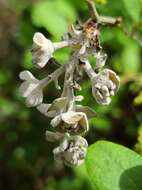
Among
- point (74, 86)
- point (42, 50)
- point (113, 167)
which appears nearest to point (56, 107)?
point (74, 86)

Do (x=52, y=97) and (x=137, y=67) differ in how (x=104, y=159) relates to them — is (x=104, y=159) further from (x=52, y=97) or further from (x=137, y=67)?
(x=137, y=67)

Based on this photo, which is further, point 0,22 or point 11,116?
point 0,22

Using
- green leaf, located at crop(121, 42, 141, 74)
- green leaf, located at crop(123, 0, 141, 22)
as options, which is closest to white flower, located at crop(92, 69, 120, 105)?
green leaf, located at crop(123, 0, 141, 22)

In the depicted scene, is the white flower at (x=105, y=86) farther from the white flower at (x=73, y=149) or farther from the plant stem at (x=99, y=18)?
the plant stem at (x=99, y=18)

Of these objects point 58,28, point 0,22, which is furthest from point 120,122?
point 0,22

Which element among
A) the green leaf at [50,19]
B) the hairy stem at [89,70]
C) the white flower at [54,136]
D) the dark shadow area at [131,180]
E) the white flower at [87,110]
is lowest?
the dark shadow area at [131,180]

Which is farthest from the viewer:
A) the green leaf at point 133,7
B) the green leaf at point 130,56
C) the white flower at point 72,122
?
the green leaf at point 130,56

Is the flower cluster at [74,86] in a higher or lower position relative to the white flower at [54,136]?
higher

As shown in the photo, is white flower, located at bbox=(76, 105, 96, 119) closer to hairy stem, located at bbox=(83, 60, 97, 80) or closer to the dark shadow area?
hairy stem, located at bbox=(83, 60, 97, 80)

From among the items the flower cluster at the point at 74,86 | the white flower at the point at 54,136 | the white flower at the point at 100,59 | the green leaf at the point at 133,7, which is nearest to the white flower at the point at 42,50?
the flower cluster at the point at 74,86
